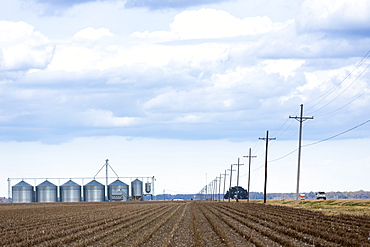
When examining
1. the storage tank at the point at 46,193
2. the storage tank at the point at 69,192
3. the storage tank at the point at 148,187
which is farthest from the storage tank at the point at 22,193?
the storage tank at the point at 148,187

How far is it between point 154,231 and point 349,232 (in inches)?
412

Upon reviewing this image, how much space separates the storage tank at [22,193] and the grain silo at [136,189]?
94.1 feet

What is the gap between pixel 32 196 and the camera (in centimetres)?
15588

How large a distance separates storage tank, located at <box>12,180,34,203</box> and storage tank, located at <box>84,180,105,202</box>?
13.9 m

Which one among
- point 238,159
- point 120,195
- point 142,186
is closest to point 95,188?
point 120,195

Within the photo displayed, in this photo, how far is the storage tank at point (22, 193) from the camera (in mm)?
154375

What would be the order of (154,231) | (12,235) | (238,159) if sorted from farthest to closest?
(238,159) → (154,231) → (12,235)

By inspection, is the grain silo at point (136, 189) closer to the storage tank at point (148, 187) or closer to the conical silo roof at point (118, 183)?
the storage tank at point (148, 187)

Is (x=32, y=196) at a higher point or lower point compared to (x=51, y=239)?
lower

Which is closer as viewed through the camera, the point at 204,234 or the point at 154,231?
the point at 204,234

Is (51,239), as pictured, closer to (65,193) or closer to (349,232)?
(349,232)

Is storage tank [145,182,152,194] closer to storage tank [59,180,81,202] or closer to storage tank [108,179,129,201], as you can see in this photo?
storage tank [108,179,129,201]

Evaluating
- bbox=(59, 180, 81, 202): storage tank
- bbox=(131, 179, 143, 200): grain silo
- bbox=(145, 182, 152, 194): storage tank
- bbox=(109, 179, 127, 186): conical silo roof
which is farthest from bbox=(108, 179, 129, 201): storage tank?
bbox=(145, 182, 152, 194): storage tank

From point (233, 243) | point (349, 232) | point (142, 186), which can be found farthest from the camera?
point (142, 186)
